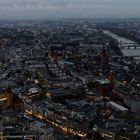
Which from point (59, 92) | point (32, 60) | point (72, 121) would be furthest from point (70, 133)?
point (32, 60)

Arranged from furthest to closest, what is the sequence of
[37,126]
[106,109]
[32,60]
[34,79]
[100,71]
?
[32,60] → [100,71] → [34,79] → [106,109] → [37,126]

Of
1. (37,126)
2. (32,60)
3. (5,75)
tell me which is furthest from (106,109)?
(32,60)

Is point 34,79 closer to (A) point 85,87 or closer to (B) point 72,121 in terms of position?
(A) point 85,87

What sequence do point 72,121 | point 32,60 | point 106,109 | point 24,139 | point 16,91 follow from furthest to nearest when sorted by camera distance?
point 32,60 < point 16,91 < point 106,109 < point 72,121 < point 24,139

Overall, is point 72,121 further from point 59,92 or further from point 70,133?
point 59,92

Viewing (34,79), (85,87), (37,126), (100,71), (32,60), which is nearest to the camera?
(37,126)

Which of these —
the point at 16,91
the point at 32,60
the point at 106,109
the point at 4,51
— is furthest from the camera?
the point at 4,51

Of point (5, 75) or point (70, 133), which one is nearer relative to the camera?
point (70, 133)

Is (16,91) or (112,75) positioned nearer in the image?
(16,91)
